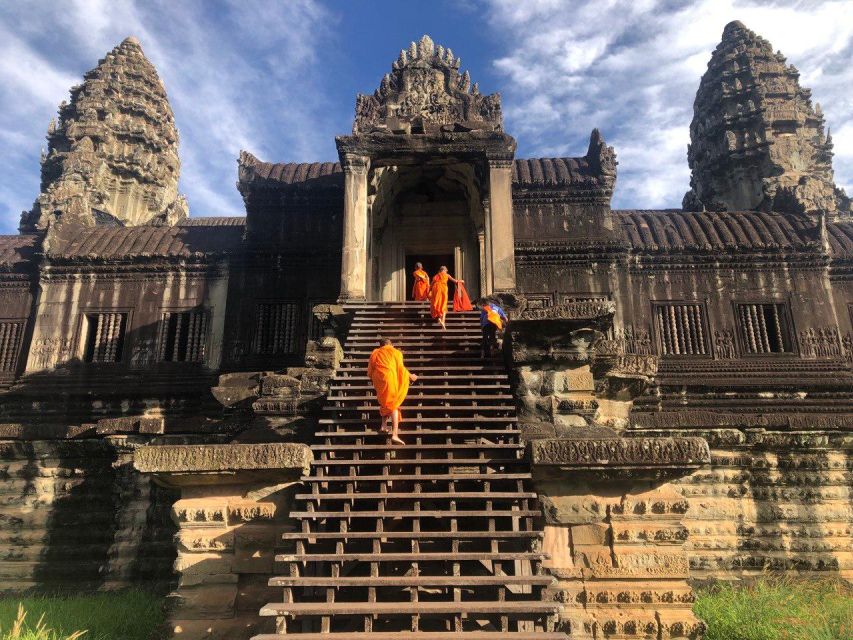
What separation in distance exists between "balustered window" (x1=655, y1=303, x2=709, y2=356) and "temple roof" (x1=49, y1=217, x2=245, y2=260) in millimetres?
10351

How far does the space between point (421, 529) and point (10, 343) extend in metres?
12.7

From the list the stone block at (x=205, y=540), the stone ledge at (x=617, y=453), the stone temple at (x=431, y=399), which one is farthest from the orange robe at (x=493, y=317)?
Answer: the stone block at (x=205, y=540)

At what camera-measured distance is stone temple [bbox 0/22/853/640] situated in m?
5.73

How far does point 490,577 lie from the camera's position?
200 inches

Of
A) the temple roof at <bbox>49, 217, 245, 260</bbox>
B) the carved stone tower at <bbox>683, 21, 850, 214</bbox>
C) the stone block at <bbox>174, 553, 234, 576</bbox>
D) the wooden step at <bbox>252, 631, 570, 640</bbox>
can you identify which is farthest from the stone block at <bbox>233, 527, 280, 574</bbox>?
the carved stone tower at <bbox>683, 21, 850, 214</bbox>

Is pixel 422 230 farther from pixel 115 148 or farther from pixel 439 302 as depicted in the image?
pixel 115 148

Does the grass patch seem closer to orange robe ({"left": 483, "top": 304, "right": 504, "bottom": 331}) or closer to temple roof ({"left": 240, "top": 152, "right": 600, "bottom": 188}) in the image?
orange robe ({"left": 483, "top": 304, "right": 504, "bottom": 331})

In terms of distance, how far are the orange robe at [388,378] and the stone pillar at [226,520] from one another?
3.75 feet

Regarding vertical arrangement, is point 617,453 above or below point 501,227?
below

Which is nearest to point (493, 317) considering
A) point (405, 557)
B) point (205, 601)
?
point (405, 557)

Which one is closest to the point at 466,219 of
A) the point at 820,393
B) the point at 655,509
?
the point at 820,393

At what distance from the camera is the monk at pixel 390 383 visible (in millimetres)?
6702

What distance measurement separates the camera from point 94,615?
26.7ft

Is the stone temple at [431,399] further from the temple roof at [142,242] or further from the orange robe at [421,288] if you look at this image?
the orange robe at [421,288]
